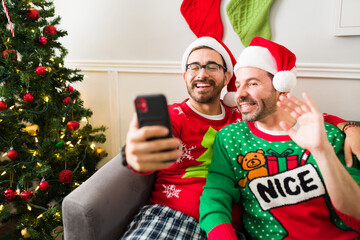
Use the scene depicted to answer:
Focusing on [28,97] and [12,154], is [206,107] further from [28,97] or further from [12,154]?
[12,154]

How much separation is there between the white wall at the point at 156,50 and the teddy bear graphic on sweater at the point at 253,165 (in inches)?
34.2

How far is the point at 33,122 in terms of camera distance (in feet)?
5.66

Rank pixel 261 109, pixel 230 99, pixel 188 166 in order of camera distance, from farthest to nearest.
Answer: pixel 230 99
pixel 188 166
pixel 261 109

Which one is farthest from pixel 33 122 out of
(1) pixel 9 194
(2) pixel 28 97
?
(1) pixel 9 194

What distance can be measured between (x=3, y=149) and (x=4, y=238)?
86 cm

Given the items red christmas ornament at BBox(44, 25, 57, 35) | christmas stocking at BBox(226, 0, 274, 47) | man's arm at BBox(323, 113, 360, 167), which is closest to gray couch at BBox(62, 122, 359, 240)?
man's arm at BBox(323, 113, 360, 167)

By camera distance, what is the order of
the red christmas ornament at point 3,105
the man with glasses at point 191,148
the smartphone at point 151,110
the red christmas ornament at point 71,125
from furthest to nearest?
the red christmas ornament at point 71,125 < the red christmas ornament at point 3,105 < the man with glasses at point 191,148 < the smartphone at point 151,110

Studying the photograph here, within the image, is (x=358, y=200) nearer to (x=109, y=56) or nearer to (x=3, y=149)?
(x=3, y=149)

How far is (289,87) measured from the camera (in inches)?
40.6

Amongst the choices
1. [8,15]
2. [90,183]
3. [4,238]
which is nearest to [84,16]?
[8,15]

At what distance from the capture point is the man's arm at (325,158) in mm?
805

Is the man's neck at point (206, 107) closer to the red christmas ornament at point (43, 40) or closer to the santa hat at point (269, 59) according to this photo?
the santa hat at point (269, 59)

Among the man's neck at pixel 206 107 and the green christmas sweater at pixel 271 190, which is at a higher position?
the man's neck at pixel 206 107

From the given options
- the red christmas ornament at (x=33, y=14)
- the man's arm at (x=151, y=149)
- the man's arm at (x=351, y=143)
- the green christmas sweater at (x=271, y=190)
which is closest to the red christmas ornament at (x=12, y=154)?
the red christmas ornament at (x=33, y=14)
